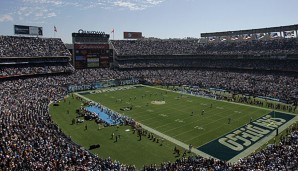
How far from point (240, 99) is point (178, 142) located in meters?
26.2

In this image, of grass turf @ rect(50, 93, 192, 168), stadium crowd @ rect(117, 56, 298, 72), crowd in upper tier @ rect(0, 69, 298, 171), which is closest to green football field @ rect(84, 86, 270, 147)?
grass turf @ rect(50, 93, 192, 168)

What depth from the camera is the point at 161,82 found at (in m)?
71.6

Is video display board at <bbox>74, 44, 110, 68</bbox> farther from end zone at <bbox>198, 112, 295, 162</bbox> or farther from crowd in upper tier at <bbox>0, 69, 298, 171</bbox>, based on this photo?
end zone at <bbox>198, 112, 295, 162</bbox>

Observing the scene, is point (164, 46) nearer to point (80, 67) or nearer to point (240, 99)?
point (80, 67)

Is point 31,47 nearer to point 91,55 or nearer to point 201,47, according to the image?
point 91,55

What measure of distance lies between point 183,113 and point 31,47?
48.9 metres

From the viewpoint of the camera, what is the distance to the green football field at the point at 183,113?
32.3 m

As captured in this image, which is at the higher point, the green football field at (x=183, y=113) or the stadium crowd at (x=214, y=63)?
the stadium crowd at (x=214, y=63)

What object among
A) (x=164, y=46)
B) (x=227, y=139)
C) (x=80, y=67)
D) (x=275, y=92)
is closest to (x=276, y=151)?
(x=227, y=139)

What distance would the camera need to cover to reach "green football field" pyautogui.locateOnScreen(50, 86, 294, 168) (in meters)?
26.8

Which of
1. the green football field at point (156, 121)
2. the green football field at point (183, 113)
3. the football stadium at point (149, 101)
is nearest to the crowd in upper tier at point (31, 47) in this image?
the football stadium at point (149, 101)

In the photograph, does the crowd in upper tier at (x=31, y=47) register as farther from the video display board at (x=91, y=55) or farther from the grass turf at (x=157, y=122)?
the grass turf at (x=157, y=122)

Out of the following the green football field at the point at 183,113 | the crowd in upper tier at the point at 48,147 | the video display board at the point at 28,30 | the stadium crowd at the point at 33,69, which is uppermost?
the video display board at the point at 28,30

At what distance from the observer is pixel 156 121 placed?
36.8 m
